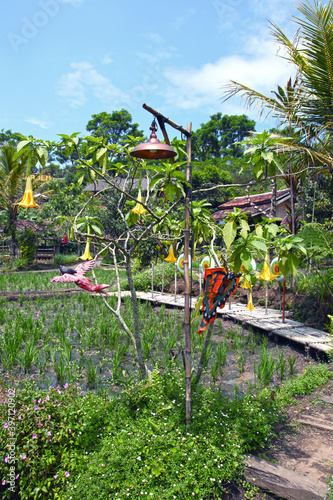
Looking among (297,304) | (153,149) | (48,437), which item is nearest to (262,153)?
(153,149)

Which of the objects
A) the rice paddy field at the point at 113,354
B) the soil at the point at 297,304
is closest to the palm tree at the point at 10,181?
the rice paddy field at the point at 113,354

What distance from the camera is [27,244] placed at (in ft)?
56.7

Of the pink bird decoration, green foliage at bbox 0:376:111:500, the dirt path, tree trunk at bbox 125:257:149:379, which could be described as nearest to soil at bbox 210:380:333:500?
the dirt path

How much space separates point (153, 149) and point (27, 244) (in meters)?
16.7

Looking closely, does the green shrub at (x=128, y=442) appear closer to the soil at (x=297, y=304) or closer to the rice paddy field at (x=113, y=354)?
the rice paddy field at (x=113, y=354)

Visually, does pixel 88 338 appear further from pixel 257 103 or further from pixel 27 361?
pixel 257 103

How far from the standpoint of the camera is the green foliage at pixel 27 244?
17016 millimetres

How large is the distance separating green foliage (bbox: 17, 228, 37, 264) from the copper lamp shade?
16.1 meters

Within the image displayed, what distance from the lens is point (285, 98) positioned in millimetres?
7031

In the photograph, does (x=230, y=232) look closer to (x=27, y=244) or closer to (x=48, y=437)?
(x=48, y=437)

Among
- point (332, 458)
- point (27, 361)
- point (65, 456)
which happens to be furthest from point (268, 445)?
point (27, 361)

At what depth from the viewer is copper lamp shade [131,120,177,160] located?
2.12 meters

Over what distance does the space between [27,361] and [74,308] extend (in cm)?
413

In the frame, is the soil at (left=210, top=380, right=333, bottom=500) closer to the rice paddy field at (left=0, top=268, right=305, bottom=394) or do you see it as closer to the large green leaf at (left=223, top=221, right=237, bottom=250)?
the rice paddy field at (left=0, top=268, right=305, bottom=394)
